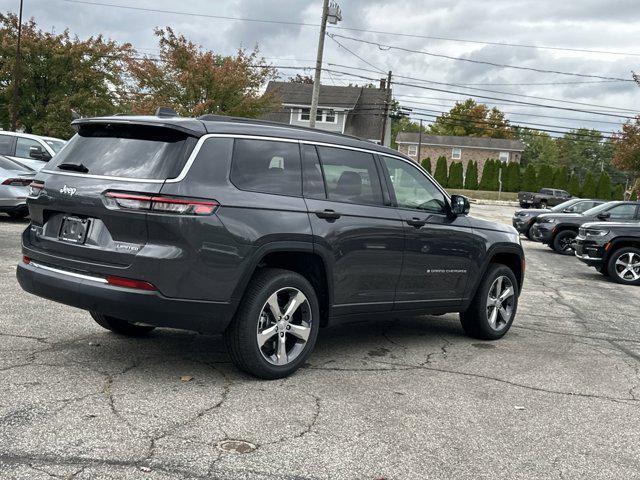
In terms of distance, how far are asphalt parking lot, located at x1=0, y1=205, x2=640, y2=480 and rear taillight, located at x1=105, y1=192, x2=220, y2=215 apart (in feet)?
3.93

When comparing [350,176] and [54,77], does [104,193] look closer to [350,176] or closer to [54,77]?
[350,176]

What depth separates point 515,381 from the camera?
18.5 feet

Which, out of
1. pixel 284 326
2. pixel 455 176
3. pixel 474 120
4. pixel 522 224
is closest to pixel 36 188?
pixel 284 326

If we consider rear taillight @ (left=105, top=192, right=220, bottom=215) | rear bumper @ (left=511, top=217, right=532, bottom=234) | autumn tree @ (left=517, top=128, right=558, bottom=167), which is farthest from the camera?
autumn tree @ (left=517, top=128, right=558, bottom=167)

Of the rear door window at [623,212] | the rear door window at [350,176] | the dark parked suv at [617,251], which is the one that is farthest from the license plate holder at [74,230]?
the rear door window at [623,212]

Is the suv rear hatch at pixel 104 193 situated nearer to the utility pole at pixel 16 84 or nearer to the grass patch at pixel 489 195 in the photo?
the utility pole at pixel 16 84

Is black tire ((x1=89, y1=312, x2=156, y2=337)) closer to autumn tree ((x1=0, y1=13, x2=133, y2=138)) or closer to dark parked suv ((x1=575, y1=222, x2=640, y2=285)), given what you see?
dark parked suv ((x1=575, y1=222, x2=640, y2=285))

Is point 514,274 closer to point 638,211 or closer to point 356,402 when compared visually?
point 356,402

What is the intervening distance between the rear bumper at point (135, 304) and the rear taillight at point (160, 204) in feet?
1.75

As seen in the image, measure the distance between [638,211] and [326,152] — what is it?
13.9 meters

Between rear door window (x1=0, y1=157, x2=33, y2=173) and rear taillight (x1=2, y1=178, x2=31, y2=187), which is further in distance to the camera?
rear door window (x1=0, y1=157, x2=33, y2=173)

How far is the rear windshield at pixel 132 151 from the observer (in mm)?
4734

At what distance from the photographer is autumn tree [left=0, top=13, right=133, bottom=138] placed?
35.6 m

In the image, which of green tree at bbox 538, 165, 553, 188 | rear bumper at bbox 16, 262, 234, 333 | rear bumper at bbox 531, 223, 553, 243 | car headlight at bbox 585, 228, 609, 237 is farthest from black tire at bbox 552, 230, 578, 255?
green tree at bbox 538, 165, 553, 188
